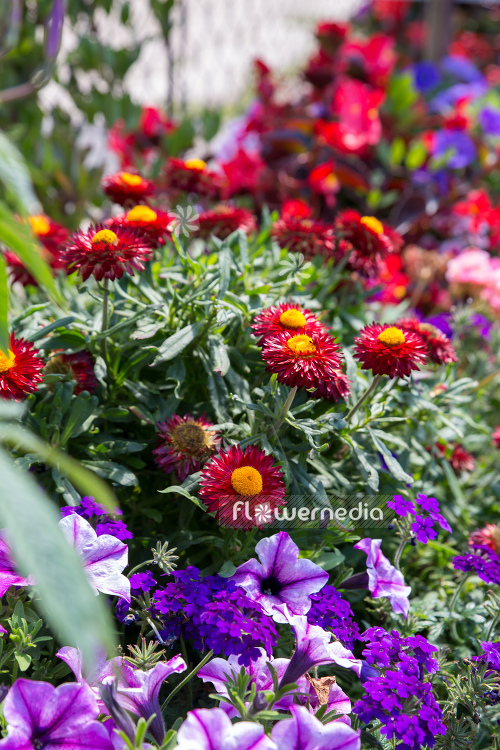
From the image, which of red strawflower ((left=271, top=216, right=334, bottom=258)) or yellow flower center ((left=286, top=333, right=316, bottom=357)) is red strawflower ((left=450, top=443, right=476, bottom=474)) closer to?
red strawflower ((left=271, top=216, right=334, bottom=258))

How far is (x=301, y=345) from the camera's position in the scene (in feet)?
3.39

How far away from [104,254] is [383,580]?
712mm

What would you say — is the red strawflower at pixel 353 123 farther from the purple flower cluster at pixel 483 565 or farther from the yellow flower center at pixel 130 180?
the purple flower cluster at pixel 483 565

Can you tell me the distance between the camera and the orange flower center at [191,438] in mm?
1120

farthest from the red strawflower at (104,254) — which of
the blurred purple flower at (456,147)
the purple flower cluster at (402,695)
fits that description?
the blurred purple flower at (456,147)

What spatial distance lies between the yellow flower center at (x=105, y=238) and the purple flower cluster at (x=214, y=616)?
55 centimetres

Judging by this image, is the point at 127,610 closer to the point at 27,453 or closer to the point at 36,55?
the point at 27,453

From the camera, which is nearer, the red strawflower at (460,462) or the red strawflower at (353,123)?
the red strawflower at (460,462)

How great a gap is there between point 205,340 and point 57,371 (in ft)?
0.91

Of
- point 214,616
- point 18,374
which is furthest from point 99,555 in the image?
point 18,374

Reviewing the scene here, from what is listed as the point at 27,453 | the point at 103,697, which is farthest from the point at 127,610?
the point at 27,453

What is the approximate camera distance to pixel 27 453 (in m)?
1.17

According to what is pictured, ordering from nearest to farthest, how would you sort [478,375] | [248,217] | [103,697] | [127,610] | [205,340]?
1. [103,697]
2. [127,610]
3. [205,340]
4. [248,217]
5. [478,375]

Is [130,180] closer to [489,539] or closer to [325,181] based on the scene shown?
[489,539]
